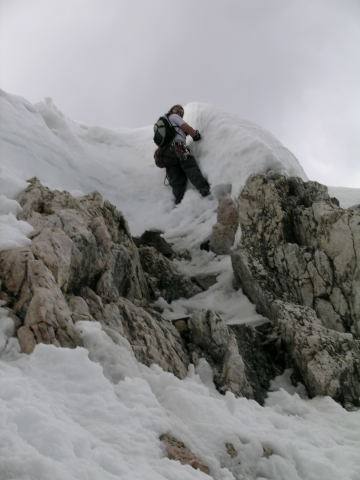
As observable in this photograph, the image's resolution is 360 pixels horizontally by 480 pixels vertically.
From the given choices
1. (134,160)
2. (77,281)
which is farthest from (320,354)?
(134,160)

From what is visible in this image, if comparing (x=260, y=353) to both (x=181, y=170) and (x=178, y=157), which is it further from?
(x=181, y=170)

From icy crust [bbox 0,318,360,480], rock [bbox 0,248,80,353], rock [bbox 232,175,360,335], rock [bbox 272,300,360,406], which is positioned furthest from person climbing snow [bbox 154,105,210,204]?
icy crust [bbox 0,318,360,480]

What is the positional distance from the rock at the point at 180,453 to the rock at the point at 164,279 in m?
7.87

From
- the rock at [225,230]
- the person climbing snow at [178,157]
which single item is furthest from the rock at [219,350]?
the person climbing snow at [178,157]

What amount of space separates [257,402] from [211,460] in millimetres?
3737

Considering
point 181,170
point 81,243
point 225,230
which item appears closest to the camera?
point 81,243

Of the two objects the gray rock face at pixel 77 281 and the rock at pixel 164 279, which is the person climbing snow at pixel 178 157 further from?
the gray rock face at pixel 77 281

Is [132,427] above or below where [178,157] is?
below

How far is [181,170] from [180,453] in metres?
15.3

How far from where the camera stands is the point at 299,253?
14953mm

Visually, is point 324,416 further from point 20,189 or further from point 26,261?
point 20,189

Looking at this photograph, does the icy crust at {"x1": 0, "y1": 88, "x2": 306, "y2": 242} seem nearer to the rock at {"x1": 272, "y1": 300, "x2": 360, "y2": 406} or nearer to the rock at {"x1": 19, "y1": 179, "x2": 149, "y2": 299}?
the rock at {"x1": 19, "y1": 179, "x2": 149, "y2": 299}

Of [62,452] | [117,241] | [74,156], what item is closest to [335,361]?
[117,241]

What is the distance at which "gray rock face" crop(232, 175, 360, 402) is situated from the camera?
45.9 ft
